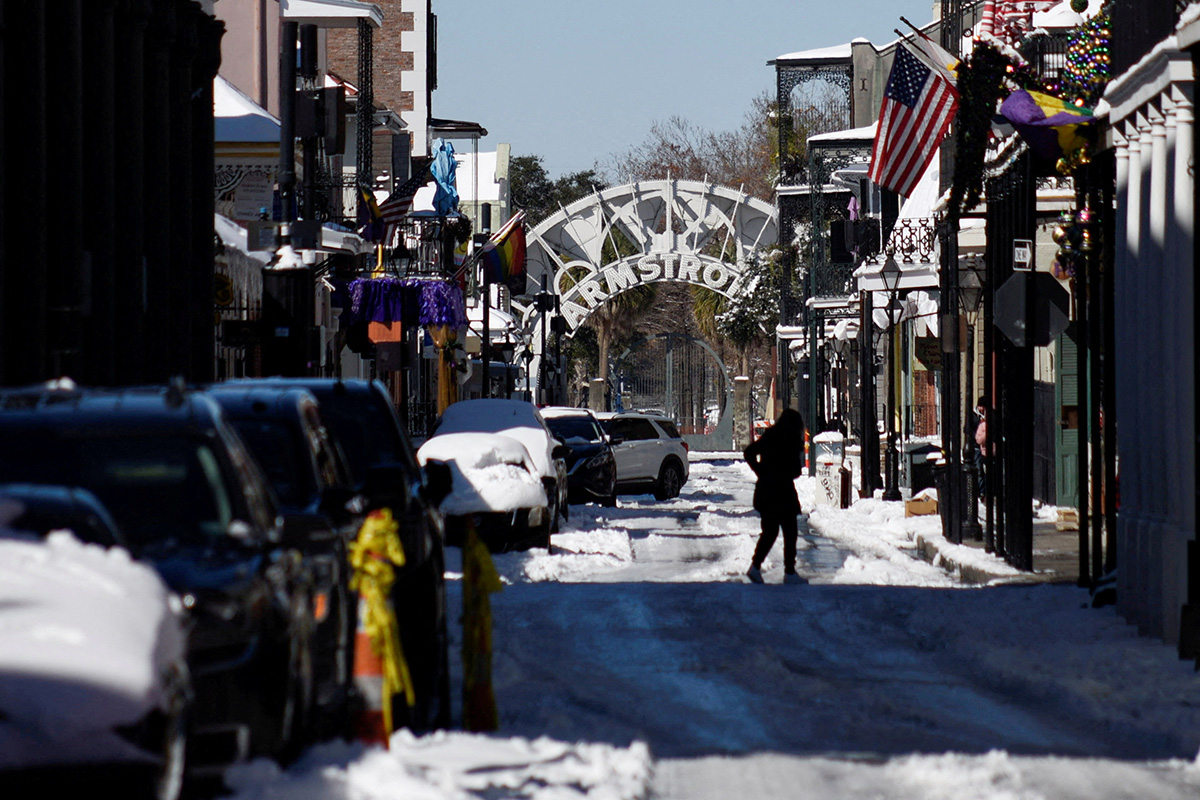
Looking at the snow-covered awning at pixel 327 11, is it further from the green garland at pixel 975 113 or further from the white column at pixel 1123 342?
the white column at pixel 1123 342

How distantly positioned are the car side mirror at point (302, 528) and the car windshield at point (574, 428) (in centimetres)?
2727

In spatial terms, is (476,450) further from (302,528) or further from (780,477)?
(302,528)

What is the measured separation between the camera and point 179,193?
23.8m

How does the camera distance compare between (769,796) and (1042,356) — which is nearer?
(769,796)

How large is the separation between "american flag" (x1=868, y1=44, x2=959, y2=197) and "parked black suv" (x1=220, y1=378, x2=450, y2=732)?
44.2ft

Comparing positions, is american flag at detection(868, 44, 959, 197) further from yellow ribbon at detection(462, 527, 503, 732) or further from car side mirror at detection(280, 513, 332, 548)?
car side mirror at detection(280, 513, 332, 548)

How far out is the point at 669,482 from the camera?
40.0 meters

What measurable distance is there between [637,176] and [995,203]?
6962cm

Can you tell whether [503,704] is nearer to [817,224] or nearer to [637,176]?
[817,224]

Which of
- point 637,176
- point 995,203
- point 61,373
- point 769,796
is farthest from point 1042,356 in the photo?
point 637,176

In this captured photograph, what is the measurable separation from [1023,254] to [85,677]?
1412cm

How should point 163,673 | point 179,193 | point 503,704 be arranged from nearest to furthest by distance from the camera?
point 163,673 < point 503,704 < point 179,193

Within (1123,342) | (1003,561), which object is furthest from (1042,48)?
(1123,342)

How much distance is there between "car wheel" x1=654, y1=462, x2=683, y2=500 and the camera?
3966 cm
